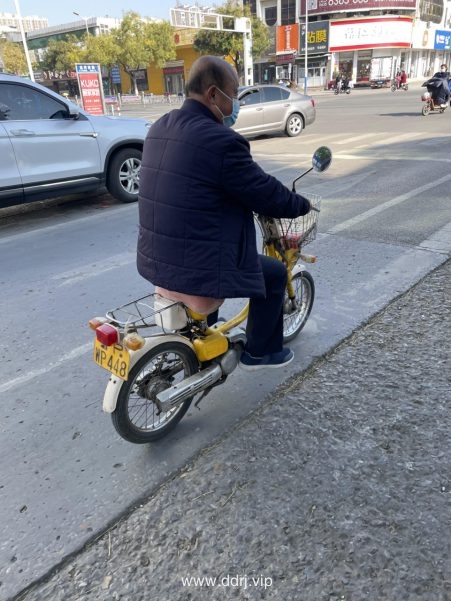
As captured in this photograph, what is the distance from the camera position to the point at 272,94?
1478cm

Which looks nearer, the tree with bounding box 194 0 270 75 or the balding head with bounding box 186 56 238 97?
the balding head with bounding box 186 56 238 97

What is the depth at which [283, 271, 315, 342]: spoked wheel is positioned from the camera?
11.6 feet

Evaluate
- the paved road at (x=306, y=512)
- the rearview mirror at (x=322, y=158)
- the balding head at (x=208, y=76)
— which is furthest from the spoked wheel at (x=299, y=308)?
the balding head at (x=208, y=76)

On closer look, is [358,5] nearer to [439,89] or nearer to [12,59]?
[12,59]

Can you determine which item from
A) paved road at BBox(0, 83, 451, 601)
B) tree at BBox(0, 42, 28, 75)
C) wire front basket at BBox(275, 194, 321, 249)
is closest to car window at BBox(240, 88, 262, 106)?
paved road at BBox(0, 83, 451, 601)

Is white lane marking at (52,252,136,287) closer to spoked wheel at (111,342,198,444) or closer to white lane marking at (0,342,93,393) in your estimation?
white lane marking at (0,342,93,393)

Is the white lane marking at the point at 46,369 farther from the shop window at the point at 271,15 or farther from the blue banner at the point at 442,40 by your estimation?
the blue banner at the point at 442,40

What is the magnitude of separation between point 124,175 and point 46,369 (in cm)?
511

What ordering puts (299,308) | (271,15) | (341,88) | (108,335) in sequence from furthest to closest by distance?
(271,15) → (341,88) → (299,308) → (108,335)

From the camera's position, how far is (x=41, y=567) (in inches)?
80.0

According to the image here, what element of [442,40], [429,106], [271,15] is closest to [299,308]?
[429,106]

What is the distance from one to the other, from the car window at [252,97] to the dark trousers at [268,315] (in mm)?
12513

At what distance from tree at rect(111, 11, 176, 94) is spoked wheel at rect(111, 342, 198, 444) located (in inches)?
2247

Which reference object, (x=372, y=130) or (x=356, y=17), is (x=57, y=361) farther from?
(x=356, y=17)
